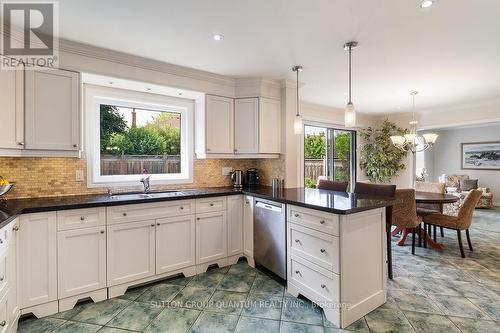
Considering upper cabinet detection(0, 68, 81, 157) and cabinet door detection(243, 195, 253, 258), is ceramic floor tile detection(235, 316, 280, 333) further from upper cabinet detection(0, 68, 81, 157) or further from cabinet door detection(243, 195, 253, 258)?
upper cabinet detection(0, 68, 81, 157)

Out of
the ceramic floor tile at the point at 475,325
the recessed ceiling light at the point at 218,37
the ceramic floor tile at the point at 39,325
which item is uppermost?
the recessed ceiling light at the point at 218,37

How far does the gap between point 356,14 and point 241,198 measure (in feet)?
7.30

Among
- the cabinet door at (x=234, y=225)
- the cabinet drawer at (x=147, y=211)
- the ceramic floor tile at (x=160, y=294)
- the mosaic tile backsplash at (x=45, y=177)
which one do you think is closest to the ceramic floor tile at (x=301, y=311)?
the cabinet door at (x=234, y=225)

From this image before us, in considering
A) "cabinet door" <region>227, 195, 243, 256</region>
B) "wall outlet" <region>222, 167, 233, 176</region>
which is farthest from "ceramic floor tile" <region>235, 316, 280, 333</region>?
"wall outlet" <region>222, 167, 233, 176</region>

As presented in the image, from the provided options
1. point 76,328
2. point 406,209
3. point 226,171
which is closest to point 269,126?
point 226,171

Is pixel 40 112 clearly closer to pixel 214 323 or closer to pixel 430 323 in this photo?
pixel 214 323

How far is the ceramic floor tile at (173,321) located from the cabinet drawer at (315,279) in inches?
36.9

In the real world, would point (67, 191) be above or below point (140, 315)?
above

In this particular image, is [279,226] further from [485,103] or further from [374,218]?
[485,103]

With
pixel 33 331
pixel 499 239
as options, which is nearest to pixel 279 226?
pixel 33 331

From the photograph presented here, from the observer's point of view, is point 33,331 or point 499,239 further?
point 499,239

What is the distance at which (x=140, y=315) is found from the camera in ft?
6.80

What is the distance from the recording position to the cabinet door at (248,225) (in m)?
3.04

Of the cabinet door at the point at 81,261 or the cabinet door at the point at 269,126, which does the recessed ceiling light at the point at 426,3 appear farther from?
the cabinet door at the point at 81,261
